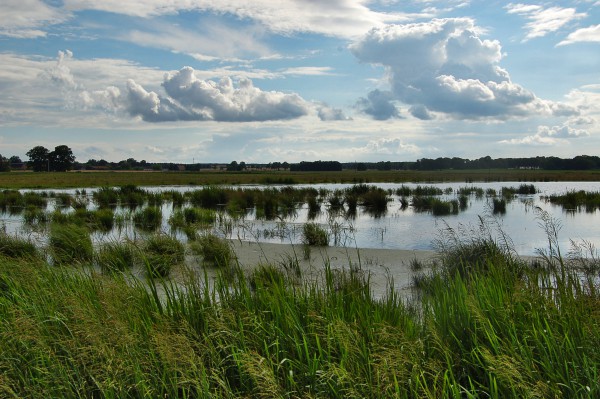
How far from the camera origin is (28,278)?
7.47 m

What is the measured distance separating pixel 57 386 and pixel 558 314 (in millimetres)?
4546

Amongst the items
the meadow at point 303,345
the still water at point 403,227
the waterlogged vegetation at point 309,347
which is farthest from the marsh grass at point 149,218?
the waterlogged vegetation at point 309,347

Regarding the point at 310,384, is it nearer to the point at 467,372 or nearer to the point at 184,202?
the point at 467,372

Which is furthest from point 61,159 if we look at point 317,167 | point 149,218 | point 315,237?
point 315,237

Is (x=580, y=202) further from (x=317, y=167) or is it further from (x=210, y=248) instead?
(x=317, y=167)

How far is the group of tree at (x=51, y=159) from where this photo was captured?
404ft

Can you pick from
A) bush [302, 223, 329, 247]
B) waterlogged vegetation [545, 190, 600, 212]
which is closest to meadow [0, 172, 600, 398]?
bush [302, 223, 329, 247]

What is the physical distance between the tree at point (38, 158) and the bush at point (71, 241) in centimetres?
11982

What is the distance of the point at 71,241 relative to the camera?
43.1 feet

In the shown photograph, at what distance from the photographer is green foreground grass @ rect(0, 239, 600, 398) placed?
4.15 metres

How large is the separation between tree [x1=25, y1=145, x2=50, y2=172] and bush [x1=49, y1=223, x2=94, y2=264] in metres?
120

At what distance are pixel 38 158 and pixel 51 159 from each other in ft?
9.25

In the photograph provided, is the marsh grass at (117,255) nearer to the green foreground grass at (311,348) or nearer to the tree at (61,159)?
the green foreground grass at (311,348)

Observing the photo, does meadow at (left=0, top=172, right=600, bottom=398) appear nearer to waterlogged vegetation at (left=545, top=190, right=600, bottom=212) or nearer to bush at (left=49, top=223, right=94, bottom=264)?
bush at (left=49, top=223, right=94, bottom=264)
